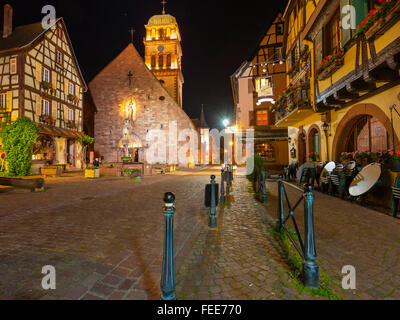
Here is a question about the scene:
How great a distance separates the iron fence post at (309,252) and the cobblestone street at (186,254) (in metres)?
0.19

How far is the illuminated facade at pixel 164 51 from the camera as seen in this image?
38.4 m

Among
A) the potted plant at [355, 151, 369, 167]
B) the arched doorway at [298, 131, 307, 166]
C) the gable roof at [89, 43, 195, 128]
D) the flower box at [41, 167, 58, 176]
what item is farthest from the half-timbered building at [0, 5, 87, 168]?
the potted plant at [355, 151, 369, 167]

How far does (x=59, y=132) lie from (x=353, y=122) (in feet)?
70.9

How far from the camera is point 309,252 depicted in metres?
2.37

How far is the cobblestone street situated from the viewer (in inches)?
89.7

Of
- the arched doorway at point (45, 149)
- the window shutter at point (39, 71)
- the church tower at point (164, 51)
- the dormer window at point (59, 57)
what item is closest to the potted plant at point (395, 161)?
the arched doorway at point (45, 149)

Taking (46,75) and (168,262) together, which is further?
(46,75)

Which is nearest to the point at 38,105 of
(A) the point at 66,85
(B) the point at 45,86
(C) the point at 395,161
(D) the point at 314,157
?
(B) the point at 45,86

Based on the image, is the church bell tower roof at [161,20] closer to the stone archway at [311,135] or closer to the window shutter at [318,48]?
the window shutter at [318,48]

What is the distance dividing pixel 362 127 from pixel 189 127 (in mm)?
22986

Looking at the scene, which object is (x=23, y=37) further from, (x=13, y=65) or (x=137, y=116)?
(x=137, y=116)

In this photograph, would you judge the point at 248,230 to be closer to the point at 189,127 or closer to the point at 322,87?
the point at 322,87

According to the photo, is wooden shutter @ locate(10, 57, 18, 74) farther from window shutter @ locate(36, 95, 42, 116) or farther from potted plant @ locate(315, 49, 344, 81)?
potted plant @ locate(315, 49, 344, 81)
